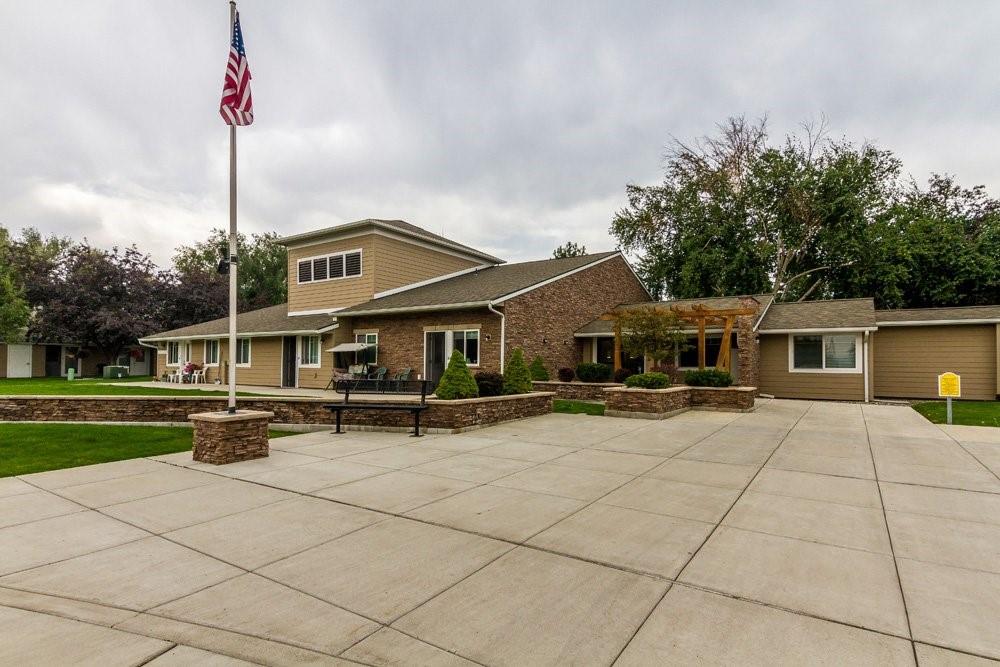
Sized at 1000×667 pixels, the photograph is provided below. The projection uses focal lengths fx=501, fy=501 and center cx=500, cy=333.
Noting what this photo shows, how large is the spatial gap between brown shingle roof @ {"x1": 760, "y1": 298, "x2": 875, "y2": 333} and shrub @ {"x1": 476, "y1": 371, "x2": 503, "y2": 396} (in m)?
11.2

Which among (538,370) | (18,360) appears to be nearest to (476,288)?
(538,370)

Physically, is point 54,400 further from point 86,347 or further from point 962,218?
point 962,218

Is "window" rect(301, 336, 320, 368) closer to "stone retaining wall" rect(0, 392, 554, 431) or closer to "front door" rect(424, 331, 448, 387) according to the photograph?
"front door" rect(424, 331, 448, 387)

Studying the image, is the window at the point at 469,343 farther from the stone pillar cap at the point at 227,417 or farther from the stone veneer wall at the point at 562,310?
the stone pillar cap at the point at 227,417

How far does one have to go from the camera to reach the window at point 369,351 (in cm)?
1934

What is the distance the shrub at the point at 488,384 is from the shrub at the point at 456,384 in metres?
1.01

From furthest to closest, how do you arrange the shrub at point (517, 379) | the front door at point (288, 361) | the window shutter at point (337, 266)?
1. the front door at point (288, 361)
2. the window shutter at point (337, 266)
3. the shrub at point (517, 379)

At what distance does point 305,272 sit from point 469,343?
9.81 metres

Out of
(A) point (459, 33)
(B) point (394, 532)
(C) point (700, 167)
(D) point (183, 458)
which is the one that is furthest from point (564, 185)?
(B) point (394, 532)

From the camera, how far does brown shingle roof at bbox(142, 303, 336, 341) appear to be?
67.1 feet

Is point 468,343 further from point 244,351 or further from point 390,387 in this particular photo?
point 244,351

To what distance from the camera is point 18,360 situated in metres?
34.6

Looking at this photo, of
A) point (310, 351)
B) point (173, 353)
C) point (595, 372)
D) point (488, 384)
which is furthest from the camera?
point (173, 353)

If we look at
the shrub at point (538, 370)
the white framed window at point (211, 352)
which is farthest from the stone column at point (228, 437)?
the white framed window at point (211, 352)
